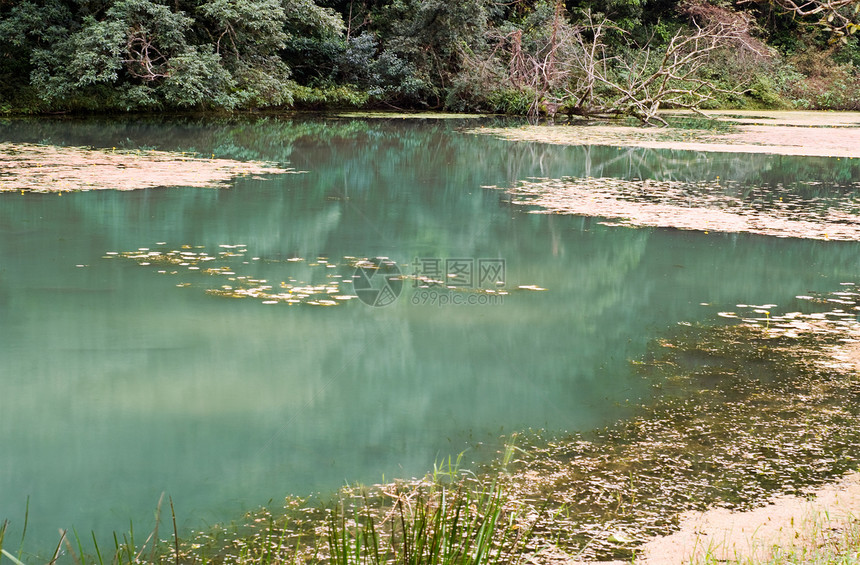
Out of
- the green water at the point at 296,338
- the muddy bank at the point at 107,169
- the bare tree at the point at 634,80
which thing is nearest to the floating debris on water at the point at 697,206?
the green water at the point at 296,338

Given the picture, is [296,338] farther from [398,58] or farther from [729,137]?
[398,58]

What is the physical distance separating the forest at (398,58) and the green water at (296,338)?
6.78 meters

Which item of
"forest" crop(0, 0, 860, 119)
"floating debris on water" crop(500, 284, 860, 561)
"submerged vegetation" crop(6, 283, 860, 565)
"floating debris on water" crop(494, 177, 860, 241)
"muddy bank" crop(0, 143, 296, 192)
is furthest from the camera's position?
"forest" crop(0, 0, 860, 119)

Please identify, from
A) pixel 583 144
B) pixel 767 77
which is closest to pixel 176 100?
pixel 583 144

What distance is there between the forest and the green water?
6.78 m

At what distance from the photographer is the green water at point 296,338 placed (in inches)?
110

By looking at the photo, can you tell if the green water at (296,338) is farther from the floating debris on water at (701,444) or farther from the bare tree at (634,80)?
the bare tree at (634,80)

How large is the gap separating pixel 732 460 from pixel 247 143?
33.9 feet

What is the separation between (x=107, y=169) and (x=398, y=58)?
12.1 m

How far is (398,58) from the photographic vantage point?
2020 centimetres

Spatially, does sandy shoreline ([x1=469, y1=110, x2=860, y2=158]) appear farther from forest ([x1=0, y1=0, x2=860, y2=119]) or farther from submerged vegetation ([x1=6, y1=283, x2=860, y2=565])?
submerged vegetation ([x1=6, y1=283, x2=860, y2=565])

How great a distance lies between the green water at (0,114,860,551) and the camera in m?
2.80

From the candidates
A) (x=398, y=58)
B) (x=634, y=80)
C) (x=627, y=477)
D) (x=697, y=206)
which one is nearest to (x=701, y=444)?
(x=627, y=477)

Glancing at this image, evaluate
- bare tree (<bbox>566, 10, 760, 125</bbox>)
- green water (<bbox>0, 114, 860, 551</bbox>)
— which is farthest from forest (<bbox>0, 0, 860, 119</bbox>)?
green water (<bbox>0, 114, 860, 551</bbox>)
